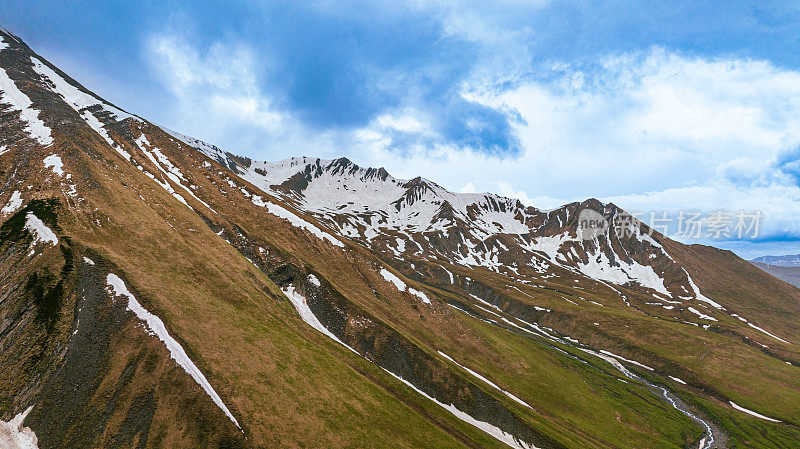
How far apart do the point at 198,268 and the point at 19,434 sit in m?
27.4

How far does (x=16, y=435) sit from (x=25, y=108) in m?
83.9

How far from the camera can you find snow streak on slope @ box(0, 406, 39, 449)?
25547 millimetres

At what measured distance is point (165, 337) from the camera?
34.7 meters

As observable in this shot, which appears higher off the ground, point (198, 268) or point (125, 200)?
point (125, 200)

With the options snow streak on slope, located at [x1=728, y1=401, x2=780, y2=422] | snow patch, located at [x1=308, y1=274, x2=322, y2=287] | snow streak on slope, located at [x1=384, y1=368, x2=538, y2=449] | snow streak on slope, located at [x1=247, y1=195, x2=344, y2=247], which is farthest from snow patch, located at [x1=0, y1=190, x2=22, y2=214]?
snow streak on slope, located at [x1=728, y1=401, x2=780, y2=422]

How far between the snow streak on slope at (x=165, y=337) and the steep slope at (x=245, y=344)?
19 cm

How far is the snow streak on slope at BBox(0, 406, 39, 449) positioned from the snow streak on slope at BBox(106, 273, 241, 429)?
421 inches

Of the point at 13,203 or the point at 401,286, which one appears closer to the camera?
the point at 13,203

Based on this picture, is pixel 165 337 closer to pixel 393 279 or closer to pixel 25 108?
pixel 393 279

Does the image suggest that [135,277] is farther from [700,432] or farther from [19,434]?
[700,432]

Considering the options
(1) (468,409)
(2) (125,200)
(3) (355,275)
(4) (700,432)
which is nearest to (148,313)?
(2) (125,200)

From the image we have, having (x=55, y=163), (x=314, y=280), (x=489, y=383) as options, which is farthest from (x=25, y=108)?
(x=489, y=383)

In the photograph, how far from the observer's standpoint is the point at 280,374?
39.2 meters

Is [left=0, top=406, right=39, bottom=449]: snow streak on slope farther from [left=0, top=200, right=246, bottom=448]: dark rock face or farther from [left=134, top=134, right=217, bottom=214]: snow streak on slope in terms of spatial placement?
[left=134, top=134, right=217, bottom=214]: snow streak on slope
